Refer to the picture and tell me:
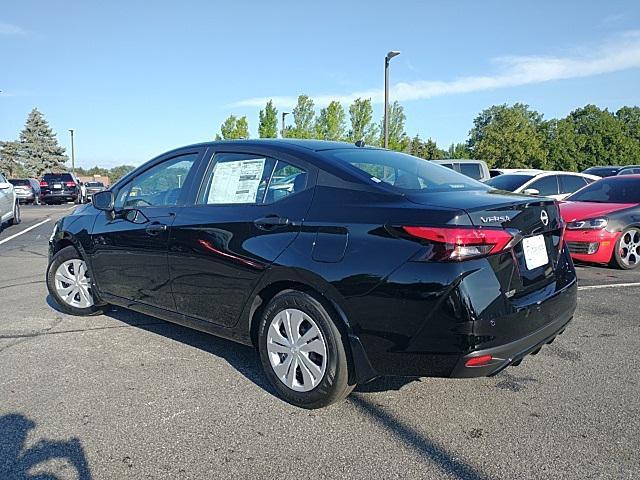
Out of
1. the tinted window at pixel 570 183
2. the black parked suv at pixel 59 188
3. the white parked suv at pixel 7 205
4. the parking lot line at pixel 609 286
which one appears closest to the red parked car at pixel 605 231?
the parking lot line at pixel 609 286

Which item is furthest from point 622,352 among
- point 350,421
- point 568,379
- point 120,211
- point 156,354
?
point 120,211

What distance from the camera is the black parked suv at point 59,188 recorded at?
92.6 ft

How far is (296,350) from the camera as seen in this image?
3.23 m

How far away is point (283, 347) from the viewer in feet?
10.8

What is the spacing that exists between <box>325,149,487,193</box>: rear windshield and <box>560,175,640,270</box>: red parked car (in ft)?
13.4

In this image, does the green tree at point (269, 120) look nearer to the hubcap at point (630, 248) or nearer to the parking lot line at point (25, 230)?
the parking lot line at point (25, 230)

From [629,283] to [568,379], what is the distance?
12.2 ft

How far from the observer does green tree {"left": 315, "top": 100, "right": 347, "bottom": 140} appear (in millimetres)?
30172

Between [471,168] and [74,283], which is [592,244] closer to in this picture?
[74,283]

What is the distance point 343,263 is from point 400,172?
906mm

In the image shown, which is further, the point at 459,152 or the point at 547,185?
the point at 459,152

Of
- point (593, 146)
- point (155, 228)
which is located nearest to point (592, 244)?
point (155, 228)

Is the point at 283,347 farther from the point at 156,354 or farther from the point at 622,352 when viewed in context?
the point at 622,352

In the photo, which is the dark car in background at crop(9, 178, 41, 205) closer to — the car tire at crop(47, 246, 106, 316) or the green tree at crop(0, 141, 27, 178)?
the car tire at crop(47, 246, 106, 316)
